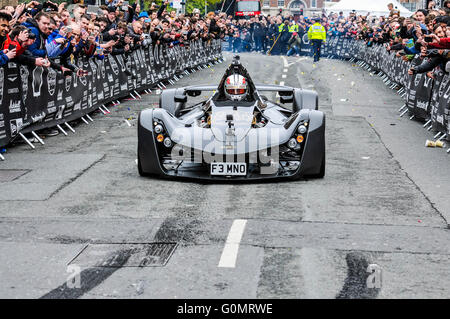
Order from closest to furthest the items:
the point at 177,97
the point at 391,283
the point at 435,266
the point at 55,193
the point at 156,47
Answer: the point at 391,283 < the point at 435,266 < the point at 55,193 < the point at 177,97 < the point at 156,47

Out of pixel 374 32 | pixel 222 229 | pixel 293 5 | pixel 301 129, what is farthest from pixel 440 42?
pixel 293 5

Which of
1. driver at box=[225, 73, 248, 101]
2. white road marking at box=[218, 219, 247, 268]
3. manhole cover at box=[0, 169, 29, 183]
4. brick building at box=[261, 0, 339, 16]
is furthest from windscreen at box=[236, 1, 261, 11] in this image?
brick building at box=[261, 0, 339, 16]

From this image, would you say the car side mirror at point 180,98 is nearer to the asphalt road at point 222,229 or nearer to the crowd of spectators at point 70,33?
the asphalt road at point 222,229

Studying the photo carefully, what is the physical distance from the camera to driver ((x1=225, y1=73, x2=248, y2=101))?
11125 millimetres

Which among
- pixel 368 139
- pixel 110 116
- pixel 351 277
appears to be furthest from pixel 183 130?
pixel 110 116

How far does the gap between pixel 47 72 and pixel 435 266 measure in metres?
9.27

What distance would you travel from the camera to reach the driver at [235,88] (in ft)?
36.5

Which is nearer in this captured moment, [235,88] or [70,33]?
[235,88]

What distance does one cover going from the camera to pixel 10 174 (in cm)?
1052

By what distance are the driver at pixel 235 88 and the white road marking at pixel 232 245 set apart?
3755 mm

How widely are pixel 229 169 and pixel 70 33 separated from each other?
19.5 ft

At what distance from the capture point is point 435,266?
20.5 ft

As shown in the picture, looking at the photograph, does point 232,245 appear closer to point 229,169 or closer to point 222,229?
point 222,229

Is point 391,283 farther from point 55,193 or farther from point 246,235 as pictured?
point 55,193
